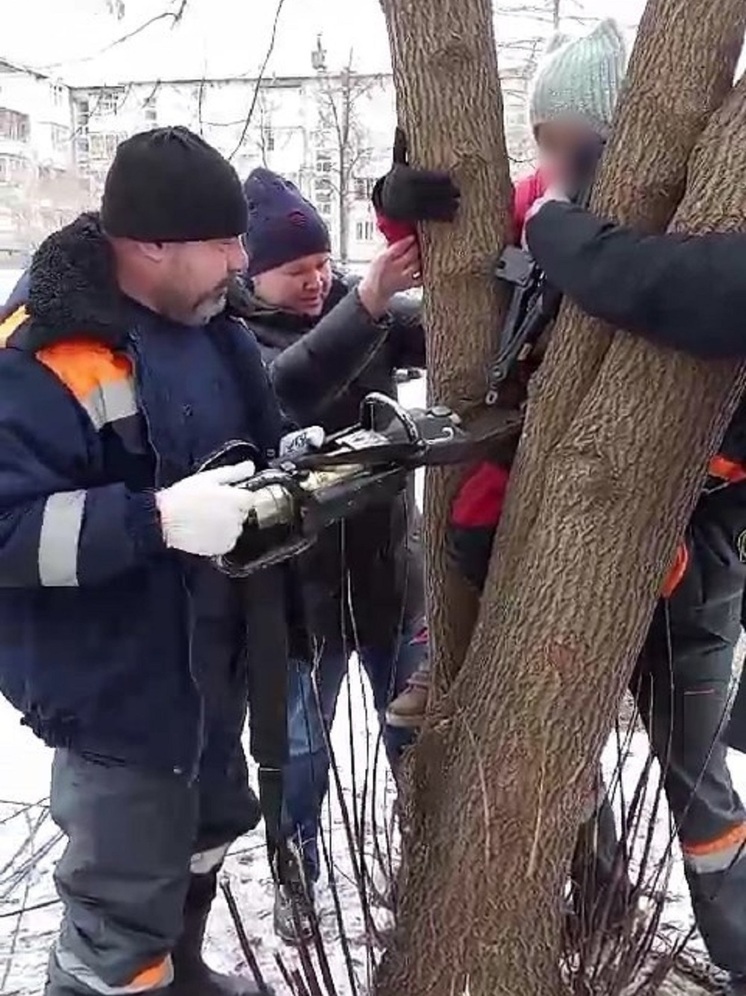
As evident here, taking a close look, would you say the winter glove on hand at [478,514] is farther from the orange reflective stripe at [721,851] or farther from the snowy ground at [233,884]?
the orange reflective stripe at [721,851]

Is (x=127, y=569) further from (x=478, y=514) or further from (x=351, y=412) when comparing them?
(x=351, y=412)

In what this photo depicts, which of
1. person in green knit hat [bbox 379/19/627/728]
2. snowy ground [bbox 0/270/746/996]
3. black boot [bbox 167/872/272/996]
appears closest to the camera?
person in green knit hat [bbox 379/19/627/728]

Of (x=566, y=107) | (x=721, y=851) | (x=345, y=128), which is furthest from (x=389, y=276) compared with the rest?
(x=345, y=128)

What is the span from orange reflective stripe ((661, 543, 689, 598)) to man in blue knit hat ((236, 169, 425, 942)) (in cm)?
60

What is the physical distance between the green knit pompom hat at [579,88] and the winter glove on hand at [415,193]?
13.5 inches

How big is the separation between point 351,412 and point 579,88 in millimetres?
833

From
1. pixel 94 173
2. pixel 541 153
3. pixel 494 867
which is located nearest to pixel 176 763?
pixel 494 867

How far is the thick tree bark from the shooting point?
1892 mm

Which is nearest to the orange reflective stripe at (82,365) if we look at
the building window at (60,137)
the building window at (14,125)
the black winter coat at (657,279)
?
the black winter coat at (657,279)

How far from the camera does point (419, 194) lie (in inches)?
74.6

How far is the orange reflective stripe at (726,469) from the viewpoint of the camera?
199 centimetres

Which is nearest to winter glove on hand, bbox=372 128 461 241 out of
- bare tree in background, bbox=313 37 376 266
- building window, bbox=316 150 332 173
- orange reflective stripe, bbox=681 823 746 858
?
orange reflective stripe, bbox=681 823 746 858

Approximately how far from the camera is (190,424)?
1889mm

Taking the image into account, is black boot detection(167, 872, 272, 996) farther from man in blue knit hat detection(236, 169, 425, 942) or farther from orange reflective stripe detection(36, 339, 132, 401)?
orange reflective stripe detection(36, 339, 132, 401)
